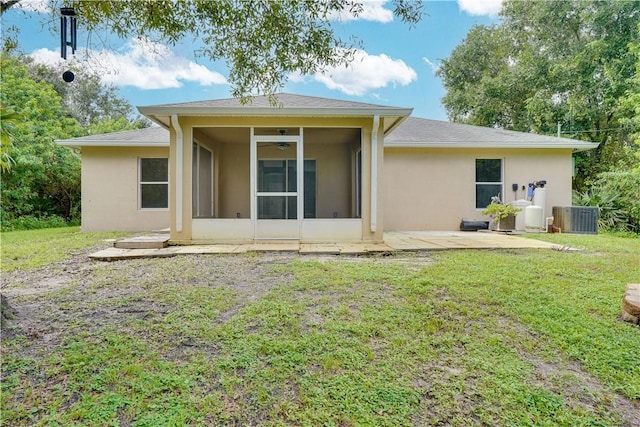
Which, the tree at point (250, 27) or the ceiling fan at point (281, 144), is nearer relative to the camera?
the tree at point (250, 27)

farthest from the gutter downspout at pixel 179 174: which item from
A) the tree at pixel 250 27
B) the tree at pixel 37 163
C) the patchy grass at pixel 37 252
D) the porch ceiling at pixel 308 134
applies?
the tree at pixel 37 163

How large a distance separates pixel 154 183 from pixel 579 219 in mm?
12089

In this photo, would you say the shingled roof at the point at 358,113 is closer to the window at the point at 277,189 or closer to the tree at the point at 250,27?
the window at the point at 277,189

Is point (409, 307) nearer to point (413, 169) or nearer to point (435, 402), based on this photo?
point (435, 402)

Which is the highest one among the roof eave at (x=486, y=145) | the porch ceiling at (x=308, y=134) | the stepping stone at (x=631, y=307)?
the roof eave at (x=486, y=145)

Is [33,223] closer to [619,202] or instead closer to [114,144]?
[114,144]

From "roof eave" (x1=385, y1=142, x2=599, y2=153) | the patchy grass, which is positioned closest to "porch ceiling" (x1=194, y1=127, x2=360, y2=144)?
"roof eave" (x1=385, y1=142, x2=599, y2=153)

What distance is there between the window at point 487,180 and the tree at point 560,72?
4.92 metres

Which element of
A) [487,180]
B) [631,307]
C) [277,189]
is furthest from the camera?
[487,180]

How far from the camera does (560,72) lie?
14969mm

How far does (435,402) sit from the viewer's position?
2.07m

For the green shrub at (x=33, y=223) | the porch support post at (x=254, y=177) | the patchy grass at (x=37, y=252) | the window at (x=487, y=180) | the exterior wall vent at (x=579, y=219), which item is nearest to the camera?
the patchy grass at (x=37, y=252)

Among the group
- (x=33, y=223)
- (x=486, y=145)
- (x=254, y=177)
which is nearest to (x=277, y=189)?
(x=254, y=177)

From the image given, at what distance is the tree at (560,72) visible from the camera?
13391 mm
